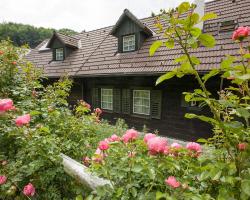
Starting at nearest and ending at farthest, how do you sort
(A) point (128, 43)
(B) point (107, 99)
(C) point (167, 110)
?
(C) point (167, 110) → (B) point (107, 99) → (A) point (128, 43)

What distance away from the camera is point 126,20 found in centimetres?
910

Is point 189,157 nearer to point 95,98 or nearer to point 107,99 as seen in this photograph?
point 107,99

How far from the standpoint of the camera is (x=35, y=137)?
180cm

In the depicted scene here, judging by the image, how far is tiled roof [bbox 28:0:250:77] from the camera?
6.57m

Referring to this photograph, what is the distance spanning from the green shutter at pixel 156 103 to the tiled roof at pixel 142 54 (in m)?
0.89

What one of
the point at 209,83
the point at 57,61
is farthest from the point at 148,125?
the point at 57,61

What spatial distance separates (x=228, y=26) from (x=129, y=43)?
408cm

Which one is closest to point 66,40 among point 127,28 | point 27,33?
point 127,28

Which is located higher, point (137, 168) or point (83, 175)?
point (137, 168)

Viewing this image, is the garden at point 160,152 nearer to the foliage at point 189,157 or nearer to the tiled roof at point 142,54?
the foliage at point 189,157

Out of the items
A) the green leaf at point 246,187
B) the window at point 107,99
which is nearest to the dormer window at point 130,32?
the window at point 107,99

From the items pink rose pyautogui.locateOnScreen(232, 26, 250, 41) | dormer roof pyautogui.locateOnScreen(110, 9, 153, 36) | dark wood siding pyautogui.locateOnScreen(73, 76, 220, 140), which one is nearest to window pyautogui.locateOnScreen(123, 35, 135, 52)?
dormer roof pyautogui.locateOnScreen(110, 9, 153, 36)

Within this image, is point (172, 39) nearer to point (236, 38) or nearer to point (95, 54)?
point (236, 38)

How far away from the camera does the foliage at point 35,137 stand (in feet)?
5.96
